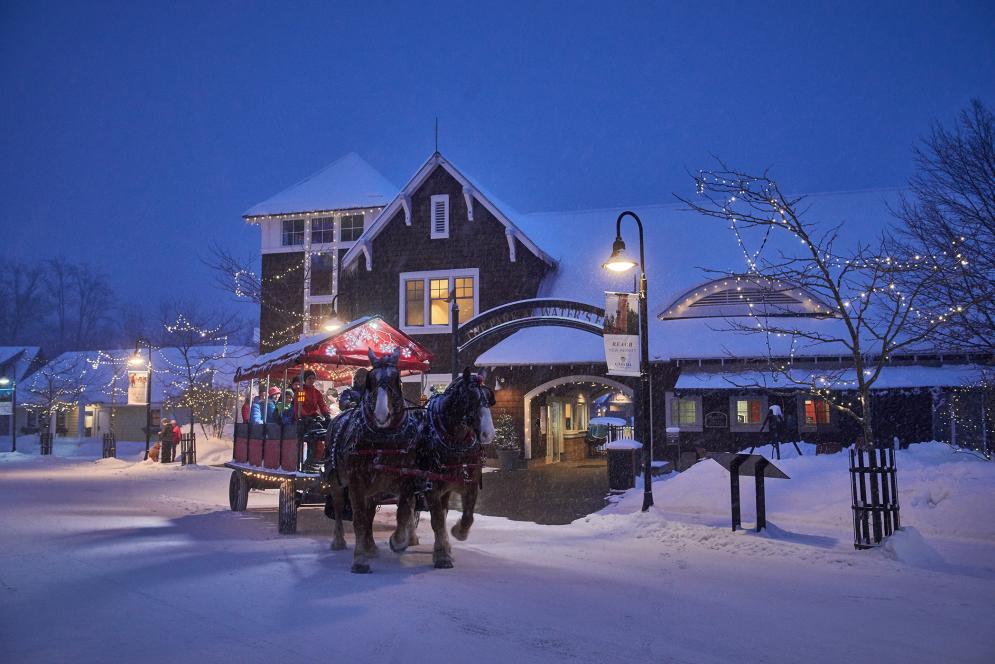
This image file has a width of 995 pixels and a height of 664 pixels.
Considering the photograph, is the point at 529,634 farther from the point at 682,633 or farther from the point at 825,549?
the point at 825,549

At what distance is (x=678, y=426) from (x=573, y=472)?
12.0 ft

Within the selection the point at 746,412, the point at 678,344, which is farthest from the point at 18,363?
the point at 746,412

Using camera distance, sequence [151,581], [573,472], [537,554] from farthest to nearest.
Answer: [573,472], [537,554], [151,581]

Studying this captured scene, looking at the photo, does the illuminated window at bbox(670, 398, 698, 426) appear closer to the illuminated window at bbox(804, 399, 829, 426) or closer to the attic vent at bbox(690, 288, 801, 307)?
the attic vent at bbox(690, 288, 801, 307)

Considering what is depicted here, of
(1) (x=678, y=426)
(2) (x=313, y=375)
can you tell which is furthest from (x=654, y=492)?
(1) (x=678, y=426)

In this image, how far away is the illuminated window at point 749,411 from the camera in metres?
24.7

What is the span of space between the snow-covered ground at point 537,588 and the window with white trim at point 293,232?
20877mm

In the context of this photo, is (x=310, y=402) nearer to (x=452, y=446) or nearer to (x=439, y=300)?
(x=452, y=446)

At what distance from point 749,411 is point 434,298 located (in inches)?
446

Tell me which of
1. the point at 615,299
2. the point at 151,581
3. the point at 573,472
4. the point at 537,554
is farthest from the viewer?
the point at 573,472

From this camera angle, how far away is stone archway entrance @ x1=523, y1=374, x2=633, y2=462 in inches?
1022

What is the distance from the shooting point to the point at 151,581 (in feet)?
26.5

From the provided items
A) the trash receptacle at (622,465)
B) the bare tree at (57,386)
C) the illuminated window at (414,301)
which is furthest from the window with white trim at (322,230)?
the bare tree at (57,386)

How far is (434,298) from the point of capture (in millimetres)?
28422
